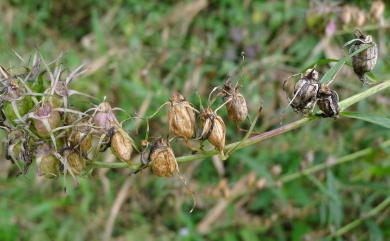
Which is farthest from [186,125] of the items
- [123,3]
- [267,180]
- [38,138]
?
[123,3]

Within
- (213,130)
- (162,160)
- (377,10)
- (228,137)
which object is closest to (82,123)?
(162,160)

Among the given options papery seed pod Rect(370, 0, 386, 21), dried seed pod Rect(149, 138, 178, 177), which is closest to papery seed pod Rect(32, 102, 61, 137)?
dried seed pod Rect(149, 138, 178, 177)

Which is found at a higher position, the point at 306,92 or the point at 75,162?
the point at 306,92

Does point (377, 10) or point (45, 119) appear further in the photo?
point (377, 10)

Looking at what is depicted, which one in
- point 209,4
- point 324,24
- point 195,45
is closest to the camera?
point 324,24

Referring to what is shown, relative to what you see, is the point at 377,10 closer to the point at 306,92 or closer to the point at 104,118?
the point at 306,92

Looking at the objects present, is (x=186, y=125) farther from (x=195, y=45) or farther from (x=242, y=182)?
(x=195, y=45)
